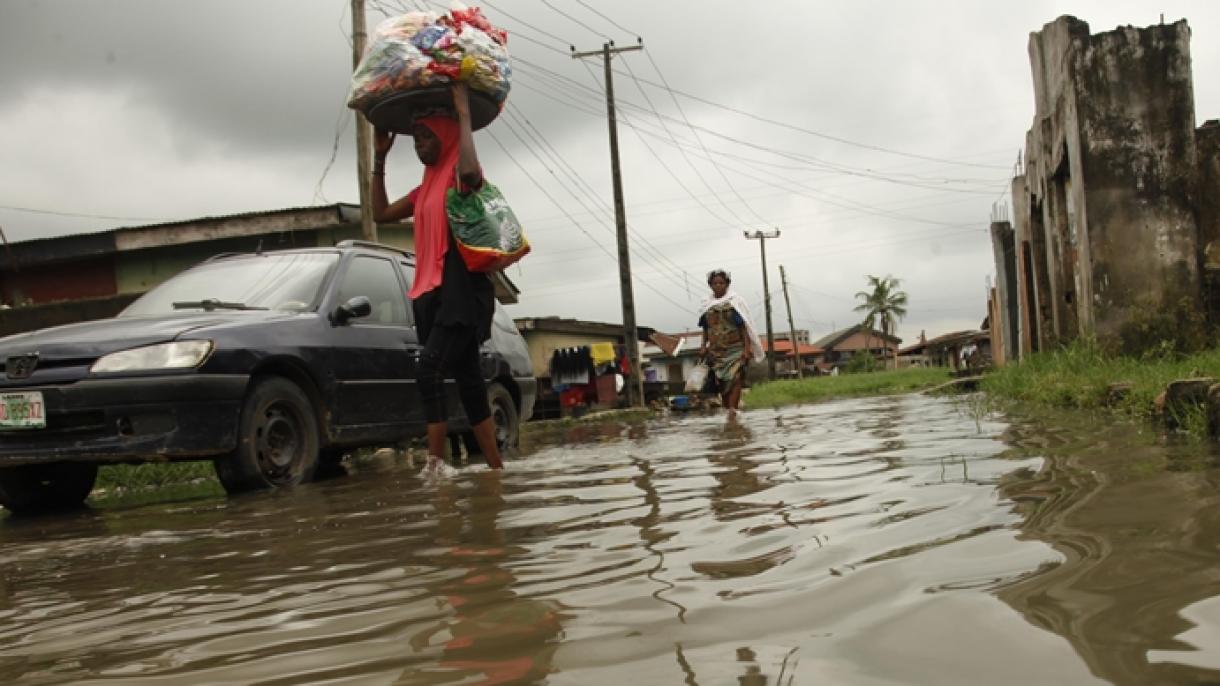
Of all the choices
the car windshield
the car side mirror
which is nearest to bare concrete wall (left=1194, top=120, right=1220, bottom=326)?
the car side mirror

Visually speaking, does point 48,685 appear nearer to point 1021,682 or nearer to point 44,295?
point 1021,682

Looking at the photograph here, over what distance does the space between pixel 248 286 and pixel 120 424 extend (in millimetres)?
1408

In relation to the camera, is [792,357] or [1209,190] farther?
[792,357]

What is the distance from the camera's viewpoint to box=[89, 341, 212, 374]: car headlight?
14.8 feet

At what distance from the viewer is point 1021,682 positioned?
116 centimetres

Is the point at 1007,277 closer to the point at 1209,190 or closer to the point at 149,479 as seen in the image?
the point at 1209,190

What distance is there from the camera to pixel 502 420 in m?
7.29

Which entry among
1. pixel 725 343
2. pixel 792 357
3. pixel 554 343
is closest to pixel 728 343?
pixel 725 343

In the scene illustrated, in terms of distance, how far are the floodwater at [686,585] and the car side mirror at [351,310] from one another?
2027mm

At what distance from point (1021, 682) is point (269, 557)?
2031mm

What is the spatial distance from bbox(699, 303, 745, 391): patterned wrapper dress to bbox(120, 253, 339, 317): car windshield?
4.99 meters

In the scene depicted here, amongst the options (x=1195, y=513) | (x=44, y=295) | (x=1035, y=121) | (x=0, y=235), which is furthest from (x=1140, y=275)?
(x=44, y=295)

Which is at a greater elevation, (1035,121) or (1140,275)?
(1035,121)

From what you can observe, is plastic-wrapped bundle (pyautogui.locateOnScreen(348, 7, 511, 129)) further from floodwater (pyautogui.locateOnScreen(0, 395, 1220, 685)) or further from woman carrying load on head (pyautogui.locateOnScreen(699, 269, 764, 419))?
woman carrying load on head (pyautogui.locateOnScreen(699, 269, 764, 419))
